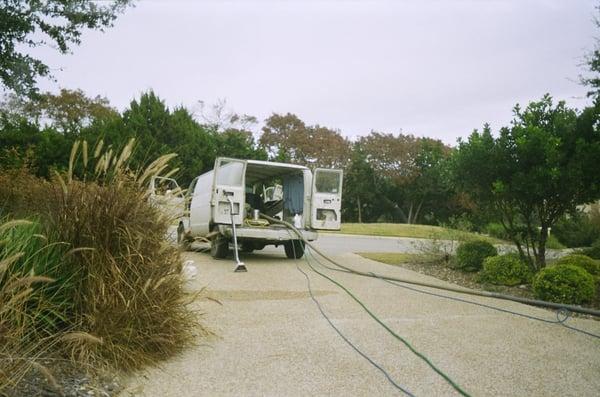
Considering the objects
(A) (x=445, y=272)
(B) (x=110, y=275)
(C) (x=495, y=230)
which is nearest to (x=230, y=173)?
(A) (x=445, y=272)

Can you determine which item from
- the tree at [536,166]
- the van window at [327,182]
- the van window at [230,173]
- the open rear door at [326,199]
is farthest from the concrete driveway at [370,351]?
the van window at [327,182]

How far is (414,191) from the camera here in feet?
120

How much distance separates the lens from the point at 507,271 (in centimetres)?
773

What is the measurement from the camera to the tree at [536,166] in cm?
711

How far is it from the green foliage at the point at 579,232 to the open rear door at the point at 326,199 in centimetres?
1221

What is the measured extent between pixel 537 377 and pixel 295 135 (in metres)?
34.8

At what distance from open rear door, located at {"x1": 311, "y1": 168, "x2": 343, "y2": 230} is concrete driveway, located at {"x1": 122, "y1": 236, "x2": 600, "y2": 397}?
3.43m

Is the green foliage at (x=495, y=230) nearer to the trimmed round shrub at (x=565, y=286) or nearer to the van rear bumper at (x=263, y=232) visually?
the van rear bumper at (x=263, y=232)

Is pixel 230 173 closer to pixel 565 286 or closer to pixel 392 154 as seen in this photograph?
pixel 565 286

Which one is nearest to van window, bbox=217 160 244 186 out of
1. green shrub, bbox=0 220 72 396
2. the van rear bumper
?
the van rear bumper

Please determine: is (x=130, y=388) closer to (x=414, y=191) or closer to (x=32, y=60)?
(x=32, y=60)

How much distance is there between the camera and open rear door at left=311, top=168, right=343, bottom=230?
1030 cm

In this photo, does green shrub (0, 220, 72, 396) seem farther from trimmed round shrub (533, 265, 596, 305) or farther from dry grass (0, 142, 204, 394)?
trimmed round shrub (533, 265, 596, 305)

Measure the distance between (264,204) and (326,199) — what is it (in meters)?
2.44
